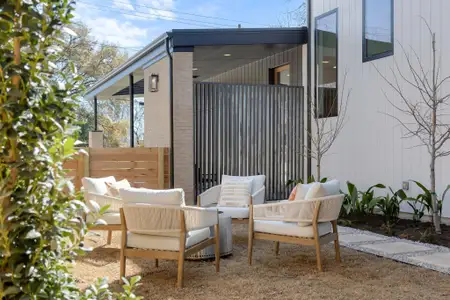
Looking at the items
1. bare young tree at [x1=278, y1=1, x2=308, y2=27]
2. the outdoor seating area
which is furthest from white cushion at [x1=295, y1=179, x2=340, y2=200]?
bare young tree at [x1=278, y1=1, x2=308, y2=27]

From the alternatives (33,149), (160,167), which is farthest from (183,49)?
(33,149)

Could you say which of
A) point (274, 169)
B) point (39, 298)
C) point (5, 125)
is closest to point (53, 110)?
point (5, 125)

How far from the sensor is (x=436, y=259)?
452 cm

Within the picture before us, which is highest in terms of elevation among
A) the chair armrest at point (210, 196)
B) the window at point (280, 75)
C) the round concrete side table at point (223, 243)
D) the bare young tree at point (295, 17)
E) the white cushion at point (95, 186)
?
the bare young tree at point (295, 17)

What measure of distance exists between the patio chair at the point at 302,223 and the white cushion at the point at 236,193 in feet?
4.59

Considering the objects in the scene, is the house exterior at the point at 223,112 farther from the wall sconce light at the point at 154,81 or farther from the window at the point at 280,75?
the window at the point at 280,75

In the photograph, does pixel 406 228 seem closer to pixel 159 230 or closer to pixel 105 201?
pixel 159 230

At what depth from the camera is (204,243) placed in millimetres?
4293

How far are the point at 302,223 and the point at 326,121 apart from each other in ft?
15.2

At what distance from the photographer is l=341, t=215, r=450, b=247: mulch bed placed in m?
5.40

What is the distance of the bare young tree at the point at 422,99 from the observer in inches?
245

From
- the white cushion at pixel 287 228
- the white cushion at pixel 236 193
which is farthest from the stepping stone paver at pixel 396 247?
the white cushion at pixel 236 193

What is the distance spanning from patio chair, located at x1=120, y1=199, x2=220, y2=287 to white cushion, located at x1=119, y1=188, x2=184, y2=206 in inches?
3.2

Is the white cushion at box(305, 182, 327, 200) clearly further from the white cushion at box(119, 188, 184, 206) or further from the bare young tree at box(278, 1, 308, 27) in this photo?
the bare young tree at box(278, 1, 308, 27)
